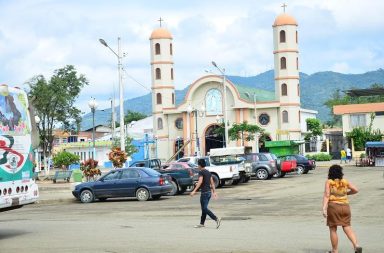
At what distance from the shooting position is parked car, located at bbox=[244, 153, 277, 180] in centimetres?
4162

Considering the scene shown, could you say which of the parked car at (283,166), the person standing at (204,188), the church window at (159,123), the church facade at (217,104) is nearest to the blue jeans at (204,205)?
the person standing at (204,188)

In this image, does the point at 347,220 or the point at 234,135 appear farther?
the point at 234,135

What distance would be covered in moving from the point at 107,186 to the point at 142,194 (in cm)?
147

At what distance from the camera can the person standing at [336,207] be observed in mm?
11117

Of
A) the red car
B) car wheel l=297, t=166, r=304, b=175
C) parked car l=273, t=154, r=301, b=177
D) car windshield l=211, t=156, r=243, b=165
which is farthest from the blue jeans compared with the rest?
car wheel l=297, t=166, r=304, b=175

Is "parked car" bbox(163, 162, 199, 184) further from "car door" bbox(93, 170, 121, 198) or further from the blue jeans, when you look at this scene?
the blue jeans

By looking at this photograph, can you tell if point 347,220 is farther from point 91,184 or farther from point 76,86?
point 76,86

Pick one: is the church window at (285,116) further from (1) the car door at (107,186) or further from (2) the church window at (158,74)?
(1) the car door at (107,186)

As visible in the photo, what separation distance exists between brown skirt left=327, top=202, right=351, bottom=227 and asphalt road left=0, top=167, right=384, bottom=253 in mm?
1146

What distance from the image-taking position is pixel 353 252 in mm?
11914

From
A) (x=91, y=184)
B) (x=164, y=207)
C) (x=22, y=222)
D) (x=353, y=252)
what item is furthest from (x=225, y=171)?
(x=353, y=252)

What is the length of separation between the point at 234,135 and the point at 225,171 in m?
38.9

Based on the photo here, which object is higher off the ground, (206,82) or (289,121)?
(206,82)

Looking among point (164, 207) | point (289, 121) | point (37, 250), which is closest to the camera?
point (37, 250)
